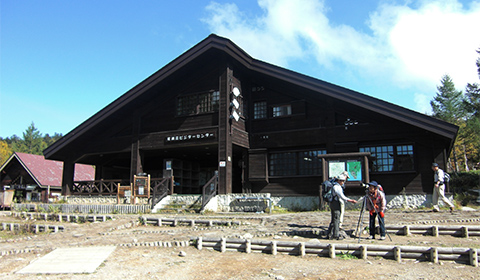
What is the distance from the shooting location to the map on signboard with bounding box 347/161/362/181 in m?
16.2

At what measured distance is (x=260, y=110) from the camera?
21.2 m

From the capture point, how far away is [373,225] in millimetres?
10008

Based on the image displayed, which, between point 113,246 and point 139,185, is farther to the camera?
point 139,185

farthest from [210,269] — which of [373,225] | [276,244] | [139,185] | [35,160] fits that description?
[35,160]

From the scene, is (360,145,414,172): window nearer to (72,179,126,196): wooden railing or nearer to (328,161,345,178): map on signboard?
(328,161,345,178): map on signboard

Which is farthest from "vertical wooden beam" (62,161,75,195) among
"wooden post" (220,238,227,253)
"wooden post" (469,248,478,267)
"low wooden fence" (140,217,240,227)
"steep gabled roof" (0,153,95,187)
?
"wooden post" (469,248,478,267)

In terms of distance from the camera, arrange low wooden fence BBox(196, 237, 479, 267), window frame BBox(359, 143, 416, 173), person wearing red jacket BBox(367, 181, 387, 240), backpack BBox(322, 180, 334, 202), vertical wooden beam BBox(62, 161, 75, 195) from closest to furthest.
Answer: low wooden fence BBox(196, 237, 479, 267)
person wearing red jacket BBox(367, 181, 387, 240)
backpack BBox(322, 180, 334, 202)
window frame BBox(359, 143, 416, 173)
vertical wooden beam BBox(62, 161, 75, 195)

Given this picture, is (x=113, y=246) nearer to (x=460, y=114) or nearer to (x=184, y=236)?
(x=184, y=236)

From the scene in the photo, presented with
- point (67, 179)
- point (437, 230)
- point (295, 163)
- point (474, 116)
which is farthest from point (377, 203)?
point (474, 116)

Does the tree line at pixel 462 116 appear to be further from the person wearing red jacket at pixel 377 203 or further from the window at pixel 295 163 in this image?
the person wearing red jacket at pixel 377 203

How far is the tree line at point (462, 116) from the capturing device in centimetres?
4578

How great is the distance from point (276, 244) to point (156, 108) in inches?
608

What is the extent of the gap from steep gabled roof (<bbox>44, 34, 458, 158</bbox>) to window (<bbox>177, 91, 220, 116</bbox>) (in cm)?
173

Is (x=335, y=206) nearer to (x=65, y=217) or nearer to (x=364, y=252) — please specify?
(x=364, y=252)
